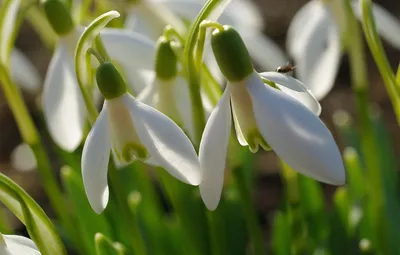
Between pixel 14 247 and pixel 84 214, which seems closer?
pixel 14 247

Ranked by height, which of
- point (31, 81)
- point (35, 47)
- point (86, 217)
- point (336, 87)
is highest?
A: point (31, 81)

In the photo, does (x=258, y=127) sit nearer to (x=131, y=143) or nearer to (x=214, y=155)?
(x=214, y=155)

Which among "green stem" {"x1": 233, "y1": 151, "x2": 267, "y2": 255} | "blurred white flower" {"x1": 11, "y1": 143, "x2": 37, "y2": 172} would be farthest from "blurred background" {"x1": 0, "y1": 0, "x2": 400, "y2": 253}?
"green stem" {"x1": 233, "y1": 151, "x2": 267, "y2": 255}

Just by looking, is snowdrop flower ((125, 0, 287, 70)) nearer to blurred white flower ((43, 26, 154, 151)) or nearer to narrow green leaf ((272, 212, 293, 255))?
blurred white flower ((43, 26, 154, 151))

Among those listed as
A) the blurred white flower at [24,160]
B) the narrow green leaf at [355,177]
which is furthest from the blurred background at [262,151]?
the narrow green leaf at [355,177]

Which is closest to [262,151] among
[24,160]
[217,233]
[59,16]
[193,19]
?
[24,160]

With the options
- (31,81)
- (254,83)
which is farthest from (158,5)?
(254,83)

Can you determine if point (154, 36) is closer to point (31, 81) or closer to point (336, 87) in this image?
point (31, 81)
